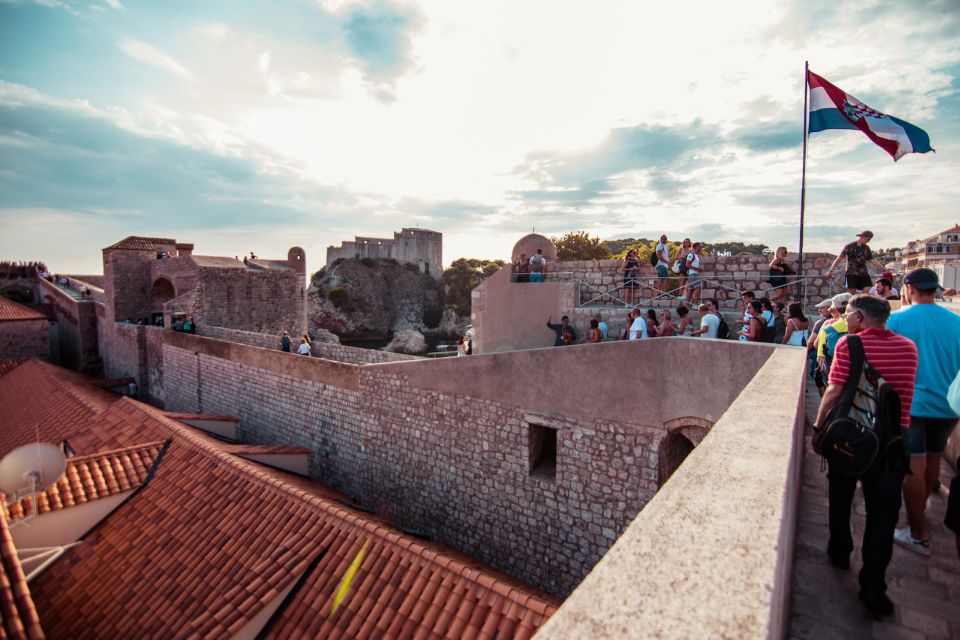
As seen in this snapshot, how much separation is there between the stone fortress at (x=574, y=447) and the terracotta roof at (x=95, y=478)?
340 cm

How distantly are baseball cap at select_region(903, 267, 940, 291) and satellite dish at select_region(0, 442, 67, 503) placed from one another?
1026 centimetres

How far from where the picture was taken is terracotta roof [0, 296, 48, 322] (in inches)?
1002

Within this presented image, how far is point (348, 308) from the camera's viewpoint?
57.1 m

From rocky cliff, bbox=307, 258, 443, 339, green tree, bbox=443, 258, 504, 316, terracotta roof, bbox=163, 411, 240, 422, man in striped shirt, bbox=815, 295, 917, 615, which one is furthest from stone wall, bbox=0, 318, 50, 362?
green tree, bbox=443, 258, 504, 316

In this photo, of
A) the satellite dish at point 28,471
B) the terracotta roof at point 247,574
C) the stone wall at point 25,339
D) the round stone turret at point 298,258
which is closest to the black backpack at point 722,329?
the terracotta roof at point 247,574

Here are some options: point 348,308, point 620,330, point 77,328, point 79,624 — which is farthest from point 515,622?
point 348,308

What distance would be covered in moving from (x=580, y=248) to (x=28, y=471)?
26.8 meters

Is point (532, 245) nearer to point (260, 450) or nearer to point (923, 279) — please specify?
point (260, 450)

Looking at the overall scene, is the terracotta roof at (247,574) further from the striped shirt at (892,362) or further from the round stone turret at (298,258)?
the round stone turret at (298,258)

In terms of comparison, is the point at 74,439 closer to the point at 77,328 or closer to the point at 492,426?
the point at 492,426

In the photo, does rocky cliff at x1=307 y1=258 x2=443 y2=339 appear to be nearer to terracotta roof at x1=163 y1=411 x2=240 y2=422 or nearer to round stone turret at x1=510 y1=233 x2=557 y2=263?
terracotta roof at x1=163 y1=411 x2=240 y2=422

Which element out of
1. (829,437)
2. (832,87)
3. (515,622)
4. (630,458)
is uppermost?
(832,87)

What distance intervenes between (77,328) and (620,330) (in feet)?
97.8

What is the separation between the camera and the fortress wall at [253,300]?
65.0 feet
